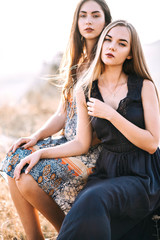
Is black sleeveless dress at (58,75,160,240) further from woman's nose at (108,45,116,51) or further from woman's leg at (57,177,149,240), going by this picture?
woman's nose at (108,45,116,51)

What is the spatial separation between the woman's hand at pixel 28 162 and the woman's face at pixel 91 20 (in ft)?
4.18

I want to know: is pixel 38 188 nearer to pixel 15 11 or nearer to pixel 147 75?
pixel 147 75

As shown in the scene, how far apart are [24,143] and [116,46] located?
1.24 m

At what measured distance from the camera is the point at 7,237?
3014mm

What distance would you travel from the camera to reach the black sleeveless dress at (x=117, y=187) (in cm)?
200

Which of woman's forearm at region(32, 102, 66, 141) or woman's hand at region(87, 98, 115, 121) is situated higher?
woman's hand at region(87, 98, 115, 121)

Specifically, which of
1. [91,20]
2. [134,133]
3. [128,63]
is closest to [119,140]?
[134,133]

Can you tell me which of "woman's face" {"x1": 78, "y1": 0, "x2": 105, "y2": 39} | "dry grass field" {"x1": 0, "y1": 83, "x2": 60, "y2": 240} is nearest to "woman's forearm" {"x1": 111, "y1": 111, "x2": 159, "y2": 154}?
"woman's face" {"x1": 78, "y1": 0, "x2": 105, "y2": 39}

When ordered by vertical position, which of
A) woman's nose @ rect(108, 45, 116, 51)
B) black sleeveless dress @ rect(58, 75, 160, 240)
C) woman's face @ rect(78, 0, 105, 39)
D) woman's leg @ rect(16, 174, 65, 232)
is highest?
woman's face @ rect(78, 0, 105, 39)

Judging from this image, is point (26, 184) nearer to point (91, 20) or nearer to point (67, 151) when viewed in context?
point (67, 151)

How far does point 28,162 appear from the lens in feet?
8.73

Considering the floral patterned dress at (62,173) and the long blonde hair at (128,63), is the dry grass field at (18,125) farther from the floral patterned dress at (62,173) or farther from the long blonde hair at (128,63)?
the long blonde hair at (128,63)

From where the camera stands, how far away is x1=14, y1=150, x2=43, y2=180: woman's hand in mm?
2602

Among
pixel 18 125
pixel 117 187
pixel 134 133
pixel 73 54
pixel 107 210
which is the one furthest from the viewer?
pixel 18 125
